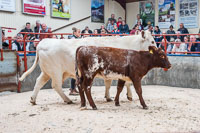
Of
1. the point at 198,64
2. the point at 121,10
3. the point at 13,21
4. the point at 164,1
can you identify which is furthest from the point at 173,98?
the point at 121,10

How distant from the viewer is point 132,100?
611cm

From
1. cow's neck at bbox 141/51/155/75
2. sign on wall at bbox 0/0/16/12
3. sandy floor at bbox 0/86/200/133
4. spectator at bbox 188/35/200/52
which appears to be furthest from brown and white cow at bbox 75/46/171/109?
sign on wall at bbox 0/0/16/12

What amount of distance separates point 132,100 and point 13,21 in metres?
7.10

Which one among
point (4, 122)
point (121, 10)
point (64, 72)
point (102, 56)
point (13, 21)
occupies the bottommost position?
point (4, 122)

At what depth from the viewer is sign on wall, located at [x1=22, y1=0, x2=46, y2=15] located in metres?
11.5

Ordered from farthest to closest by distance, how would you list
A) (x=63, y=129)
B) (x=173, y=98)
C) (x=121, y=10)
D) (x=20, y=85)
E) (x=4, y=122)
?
(x=121, y=10), (x=20, y=85), (x=173, y=98), (x=4, y=122), (x=63, y=129)

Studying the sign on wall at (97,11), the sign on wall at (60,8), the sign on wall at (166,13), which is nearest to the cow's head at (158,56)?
the sign on wall at (60,8)

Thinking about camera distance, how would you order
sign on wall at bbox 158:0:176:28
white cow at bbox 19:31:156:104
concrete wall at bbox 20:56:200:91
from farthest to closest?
1. sign on wall at bbox 158:0:176:28
2. concrete wall at bbox 20:56:200:91
3. white cow at bbox 19:31:156:104

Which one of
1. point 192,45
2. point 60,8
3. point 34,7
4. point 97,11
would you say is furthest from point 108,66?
point 97,11

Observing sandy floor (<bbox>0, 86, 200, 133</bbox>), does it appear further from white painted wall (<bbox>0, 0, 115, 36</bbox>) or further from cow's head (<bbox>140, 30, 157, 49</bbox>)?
white painted wall (<bbox>0, 0, 115, 36</bbox>)

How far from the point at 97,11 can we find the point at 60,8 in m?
3.03

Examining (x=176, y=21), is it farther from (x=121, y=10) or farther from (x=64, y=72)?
(x=64, y=72)

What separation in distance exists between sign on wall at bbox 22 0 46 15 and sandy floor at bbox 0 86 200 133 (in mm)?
6064

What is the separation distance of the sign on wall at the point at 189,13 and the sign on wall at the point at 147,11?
5.57 ft
